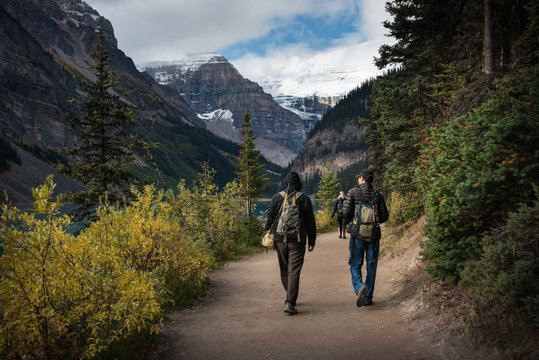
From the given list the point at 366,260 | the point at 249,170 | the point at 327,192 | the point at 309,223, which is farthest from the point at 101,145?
the point at 327,192

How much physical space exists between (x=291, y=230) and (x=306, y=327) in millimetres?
1577

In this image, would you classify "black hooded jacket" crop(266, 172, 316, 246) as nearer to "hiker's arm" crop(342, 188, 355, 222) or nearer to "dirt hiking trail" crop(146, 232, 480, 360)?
"hiker's arm" crop(342, 188, 355, 222)

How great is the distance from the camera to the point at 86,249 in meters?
4.01

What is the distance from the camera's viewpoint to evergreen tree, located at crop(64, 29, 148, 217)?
12805 mm

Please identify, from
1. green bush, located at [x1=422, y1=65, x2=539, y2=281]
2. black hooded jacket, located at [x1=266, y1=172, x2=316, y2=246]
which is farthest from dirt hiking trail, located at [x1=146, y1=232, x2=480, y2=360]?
black hooded jacket, located at [x1=266, y1=172, x2=316, y2=246]

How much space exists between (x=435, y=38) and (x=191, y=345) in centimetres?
1342

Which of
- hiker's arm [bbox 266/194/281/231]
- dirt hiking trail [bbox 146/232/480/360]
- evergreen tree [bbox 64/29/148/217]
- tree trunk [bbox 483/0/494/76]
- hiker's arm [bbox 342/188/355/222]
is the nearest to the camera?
dirt hiking trail [bbox 146/232/480/360]

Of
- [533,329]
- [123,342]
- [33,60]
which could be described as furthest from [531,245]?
[33,60]

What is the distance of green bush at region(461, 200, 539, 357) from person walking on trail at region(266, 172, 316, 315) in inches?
102

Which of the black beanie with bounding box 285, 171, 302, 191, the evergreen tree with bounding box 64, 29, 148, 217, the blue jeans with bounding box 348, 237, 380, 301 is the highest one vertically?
the evergreen tree with bounding box 64, 29, 148, 217

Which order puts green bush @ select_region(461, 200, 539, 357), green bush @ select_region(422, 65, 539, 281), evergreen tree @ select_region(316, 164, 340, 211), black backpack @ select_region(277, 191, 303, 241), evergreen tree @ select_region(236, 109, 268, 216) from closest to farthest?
green bush @ select_region(461, 200, 539, 357) < green bush @ select_region(422, 65, 539, 281) < black backpack @ select_region(277, 191, 303, 241) < evergreen tree @ select_region(236, 109, 268, 216) < evergreen tree @ select_region(316, 164, 340, 211)

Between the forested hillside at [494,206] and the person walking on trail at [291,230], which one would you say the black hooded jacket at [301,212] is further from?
the forested hillside at [494,206]

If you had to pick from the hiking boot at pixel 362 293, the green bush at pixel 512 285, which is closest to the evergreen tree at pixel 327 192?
the hiking boot at pixel 362 293

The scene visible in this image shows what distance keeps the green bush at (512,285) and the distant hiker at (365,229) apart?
194 cm
